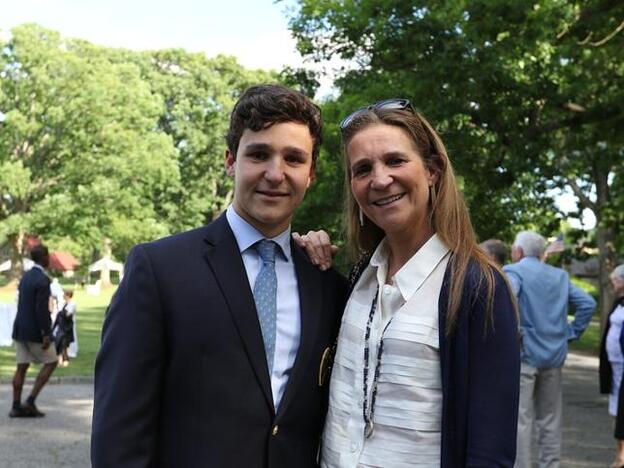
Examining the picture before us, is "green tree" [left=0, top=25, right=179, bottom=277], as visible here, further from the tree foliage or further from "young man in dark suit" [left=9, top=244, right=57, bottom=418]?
"young man in dark suit" [left=9, top=244, right=57, bottom=418]

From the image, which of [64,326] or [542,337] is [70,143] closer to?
[64,326]

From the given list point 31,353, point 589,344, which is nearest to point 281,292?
point 31,353

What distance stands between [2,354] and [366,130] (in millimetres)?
17112

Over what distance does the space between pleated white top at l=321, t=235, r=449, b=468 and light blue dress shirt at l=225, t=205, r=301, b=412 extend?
0.55 feet

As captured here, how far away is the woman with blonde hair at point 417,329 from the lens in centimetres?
238

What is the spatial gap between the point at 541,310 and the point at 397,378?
5213 mm

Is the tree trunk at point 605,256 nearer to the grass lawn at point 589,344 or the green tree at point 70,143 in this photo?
the grass lawn at point 589,344

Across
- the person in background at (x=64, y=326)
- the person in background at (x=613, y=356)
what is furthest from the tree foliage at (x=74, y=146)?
the person in background at (x=613, y=356)

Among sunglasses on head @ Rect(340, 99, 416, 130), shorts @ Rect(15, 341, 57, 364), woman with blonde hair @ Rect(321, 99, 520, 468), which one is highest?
sunglasses on head @ Rect(340, 99, 416, 130)

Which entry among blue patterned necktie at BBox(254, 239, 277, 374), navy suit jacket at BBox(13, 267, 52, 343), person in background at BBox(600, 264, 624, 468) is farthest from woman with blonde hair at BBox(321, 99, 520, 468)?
navy suit jacket at BBox(13, 267, 52, 343)

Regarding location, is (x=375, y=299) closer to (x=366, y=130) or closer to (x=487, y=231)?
(x=366, y=130)

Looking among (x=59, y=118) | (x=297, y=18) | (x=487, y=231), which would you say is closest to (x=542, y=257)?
(x=297, y=18)

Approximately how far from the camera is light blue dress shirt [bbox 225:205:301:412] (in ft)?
8.55

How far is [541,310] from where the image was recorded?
24.3 ft
